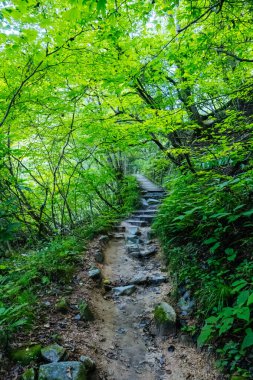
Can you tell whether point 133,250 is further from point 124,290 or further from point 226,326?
point 226,326

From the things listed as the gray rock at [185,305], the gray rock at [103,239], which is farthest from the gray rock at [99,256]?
the gray rock at [185,305]

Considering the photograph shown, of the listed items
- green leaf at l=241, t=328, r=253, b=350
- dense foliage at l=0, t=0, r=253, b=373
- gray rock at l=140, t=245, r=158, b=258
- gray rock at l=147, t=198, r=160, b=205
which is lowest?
gray rock at l=140, t=245, r=158, b=258

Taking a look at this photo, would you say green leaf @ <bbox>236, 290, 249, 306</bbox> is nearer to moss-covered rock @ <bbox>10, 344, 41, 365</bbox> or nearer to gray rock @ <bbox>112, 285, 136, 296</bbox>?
moss-covered rock @ <bbox>10, 344, 41, 365</bbox>

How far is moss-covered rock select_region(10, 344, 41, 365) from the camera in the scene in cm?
300

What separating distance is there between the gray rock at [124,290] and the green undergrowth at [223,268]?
40.3 inches

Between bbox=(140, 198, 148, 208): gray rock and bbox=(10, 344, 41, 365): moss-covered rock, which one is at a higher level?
bbox=(140, 198, 148, 208): gray rock

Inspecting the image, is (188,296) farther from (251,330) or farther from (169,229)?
(169,229)

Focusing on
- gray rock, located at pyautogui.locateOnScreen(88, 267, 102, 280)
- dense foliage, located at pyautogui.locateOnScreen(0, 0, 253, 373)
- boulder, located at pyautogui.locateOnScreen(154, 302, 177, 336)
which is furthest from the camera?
gray rock, located at pyautogui.locateOnScreen(88, 267, 102, 280)

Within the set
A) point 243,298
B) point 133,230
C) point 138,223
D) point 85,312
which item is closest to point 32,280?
point 85,312

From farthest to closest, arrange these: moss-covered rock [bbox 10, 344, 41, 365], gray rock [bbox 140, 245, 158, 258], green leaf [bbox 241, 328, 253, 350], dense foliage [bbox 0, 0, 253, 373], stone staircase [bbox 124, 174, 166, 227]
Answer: stone staircase [bbox 124, 174, 166, 227] → gray rock [bbox 140, 245, 158, 258] → dense foliage [bbox 0, 0, 253, 373] → moss-covered rock [bbox 10, 344, 41, 365] → green leaf [bbox 241, 328, 253, 350]

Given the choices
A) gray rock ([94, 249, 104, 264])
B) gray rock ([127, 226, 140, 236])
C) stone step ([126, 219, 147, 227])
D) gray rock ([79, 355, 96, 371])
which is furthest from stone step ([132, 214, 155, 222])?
gray rock ([79, 355, 96, 371])

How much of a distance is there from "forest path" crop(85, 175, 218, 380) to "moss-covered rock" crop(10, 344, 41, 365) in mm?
811

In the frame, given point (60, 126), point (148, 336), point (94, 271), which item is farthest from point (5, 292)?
point (60, 126)

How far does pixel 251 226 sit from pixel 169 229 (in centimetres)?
265
